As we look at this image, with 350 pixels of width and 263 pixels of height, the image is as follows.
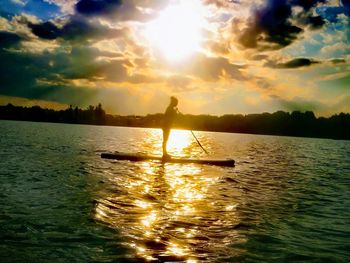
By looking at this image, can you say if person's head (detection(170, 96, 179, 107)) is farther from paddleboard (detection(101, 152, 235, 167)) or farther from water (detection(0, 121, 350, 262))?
water (detection(0, 121, 350, 262))

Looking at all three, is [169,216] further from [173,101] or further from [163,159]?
[173,101]

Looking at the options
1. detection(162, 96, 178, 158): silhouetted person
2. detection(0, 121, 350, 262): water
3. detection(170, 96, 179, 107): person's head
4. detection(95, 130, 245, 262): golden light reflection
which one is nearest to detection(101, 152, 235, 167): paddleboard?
detection(162, 96, 178, 158): silhouetted person

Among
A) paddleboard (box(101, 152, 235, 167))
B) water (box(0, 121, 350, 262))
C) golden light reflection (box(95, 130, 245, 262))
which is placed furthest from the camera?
paddleboard (box(101, 152, 235, 167))

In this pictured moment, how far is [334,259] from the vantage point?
24.3 feet


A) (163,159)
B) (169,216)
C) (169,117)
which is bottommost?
(169,216)

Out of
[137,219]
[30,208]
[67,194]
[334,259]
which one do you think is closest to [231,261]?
[334,259]

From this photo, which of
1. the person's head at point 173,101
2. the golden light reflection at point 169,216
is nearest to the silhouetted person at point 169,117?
the person's head at point 173,101

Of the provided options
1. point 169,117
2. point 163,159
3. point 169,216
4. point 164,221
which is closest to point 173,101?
point 169,117

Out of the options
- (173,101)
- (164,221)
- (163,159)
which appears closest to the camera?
(164,221)

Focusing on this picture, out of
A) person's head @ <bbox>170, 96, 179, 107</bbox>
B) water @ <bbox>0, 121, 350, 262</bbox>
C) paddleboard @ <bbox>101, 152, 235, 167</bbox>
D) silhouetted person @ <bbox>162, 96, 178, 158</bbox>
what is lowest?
water @ <bbox>0, 121, 350, 262</bbox>

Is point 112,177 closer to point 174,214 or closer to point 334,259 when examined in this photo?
point 174,214

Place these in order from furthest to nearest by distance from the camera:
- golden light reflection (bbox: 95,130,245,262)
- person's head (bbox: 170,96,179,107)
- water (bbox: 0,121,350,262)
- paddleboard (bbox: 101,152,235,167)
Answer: person's head (bbox: 170,96,179,107) → paddleboard (bbox: 101,152,235,167) → golden light reflection (bbox: 95,130,245,262) → water (bbox: 0,121,350,262)

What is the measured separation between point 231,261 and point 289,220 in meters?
4.42

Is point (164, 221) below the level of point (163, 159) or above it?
below
